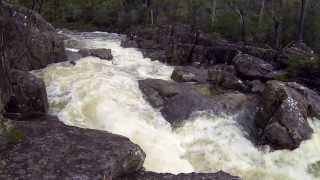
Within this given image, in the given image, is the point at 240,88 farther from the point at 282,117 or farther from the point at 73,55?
the point at 73,55

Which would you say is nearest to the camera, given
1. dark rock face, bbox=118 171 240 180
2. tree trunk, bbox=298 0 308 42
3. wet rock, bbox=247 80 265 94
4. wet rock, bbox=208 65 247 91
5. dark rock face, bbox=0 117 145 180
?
dark rock face, bbox=0 117 145 180

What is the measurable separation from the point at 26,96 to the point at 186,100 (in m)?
6.50

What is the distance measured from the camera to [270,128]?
1855 cm

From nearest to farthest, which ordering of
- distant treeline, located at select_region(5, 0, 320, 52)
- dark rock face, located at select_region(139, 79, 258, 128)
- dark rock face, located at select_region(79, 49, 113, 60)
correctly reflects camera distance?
1. dark rock face, located at select_region(139, 79, 258, 128)
2. dark rock face, located at select_region(79, 49, 113, 60)
3. distant treeline, located at select_region(5, 0, 320, 52)

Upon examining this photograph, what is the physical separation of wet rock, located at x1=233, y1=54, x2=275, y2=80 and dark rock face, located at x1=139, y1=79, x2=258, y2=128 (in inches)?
146

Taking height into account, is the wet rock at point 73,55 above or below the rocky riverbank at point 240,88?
above

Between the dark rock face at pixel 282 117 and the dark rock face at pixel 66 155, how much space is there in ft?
22.9

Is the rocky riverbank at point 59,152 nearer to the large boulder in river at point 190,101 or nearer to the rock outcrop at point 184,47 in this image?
the large boulder in river at point 190,101

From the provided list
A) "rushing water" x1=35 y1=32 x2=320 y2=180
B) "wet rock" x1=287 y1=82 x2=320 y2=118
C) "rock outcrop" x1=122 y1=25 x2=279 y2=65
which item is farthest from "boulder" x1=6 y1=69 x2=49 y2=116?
"rock outcrop" x1=122 y1=25 x2=279 y2=65

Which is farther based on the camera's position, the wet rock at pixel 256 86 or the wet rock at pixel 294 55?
the wet rock at pixel 294 55

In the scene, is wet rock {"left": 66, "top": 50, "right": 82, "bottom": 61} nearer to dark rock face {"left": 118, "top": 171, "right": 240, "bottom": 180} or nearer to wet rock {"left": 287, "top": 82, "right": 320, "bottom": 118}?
wet rock {"left": 287, "top": 82, "right": 320, "bottom": 118}

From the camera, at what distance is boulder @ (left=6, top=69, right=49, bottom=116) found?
17.1m

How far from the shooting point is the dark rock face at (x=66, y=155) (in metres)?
11.5

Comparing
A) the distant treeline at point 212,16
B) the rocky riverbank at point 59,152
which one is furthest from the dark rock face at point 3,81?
the distant treeline at point 212,16
